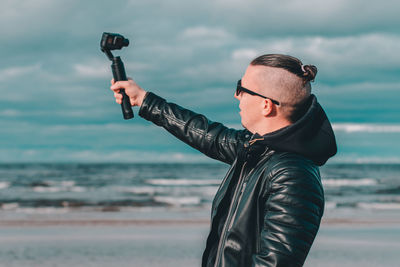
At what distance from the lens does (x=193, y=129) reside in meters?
2.57

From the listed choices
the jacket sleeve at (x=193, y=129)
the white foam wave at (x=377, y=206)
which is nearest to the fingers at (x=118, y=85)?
the jacket sleeve at (x=193, y=129)

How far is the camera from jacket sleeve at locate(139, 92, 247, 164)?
254 centimetres

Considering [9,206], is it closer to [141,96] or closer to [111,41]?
[141,96]

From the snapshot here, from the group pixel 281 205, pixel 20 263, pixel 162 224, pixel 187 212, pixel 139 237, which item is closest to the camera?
pixel 281 205

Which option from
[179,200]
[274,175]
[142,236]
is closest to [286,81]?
[274,175]

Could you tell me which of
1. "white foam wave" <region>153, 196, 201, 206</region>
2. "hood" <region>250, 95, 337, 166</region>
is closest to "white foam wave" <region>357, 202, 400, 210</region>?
"white foam wave" <region>153, 196, 201, 206</region>

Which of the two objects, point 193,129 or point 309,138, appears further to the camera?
point 193,129

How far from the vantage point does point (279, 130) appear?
1978mm

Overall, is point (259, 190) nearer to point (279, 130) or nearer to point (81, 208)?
point (279, 130)

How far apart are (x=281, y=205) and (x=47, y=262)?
662 centimetres

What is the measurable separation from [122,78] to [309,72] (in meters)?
0.84

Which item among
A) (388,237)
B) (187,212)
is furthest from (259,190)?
(187,212)

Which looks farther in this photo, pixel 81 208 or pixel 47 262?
pixel 81 208

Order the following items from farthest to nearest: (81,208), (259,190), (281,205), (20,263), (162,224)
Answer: (81,208), (162,224), (20,263), (259,190), (281,205)
